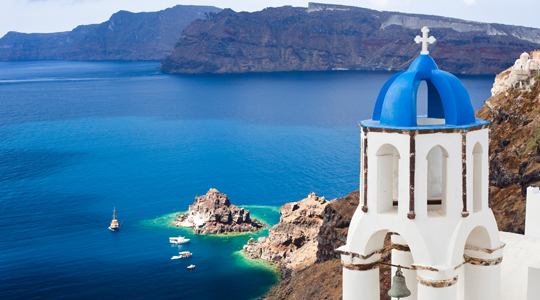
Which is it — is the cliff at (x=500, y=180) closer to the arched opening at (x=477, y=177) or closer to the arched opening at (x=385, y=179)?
the arched opening at (x=477, y=177)

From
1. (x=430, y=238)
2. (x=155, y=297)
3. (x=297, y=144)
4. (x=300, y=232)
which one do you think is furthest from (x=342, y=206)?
(x=297, y=144)

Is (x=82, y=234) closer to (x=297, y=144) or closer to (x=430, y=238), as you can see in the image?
(x=297, y=144)

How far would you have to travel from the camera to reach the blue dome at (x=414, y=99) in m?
10.3

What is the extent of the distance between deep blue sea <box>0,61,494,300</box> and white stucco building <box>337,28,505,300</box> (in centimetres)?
4584

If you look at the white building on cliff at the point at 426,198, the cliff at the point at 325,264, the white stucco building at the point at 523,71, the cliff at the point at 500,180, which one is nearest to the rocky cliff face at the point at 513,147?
the cliff at the point at 500,180

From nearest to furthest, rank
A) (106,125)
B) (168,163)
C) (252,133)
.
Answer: (168,163) → (252,133) → (106,125)

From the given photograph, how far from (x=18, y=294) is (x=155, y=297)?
13.6 m

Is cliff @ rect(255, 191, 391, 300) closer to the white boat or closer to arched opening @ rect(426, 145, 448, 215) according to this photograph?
the white boat

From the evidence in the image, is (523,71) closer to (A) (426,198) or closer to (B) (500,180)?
(B) (500,180)

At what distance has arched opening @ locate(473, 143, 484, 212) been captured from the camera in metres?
10.9

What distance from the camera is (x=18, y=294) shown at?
184ft

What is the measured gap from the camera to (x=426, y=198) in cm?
1027

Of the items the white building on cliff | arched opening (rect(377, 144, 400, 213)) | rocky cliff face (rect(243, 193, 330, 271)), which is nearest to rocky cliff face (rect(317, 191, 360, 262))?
rocky cliff face (rect(243, 193, 330, 271))

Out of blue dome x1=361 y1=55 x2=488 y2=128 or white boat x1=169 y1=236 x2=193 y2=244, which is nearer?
blue dome x1=361 y1=55 x2=488 y2=128
